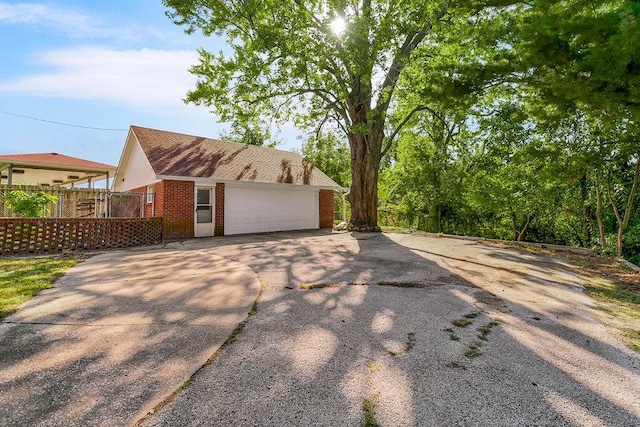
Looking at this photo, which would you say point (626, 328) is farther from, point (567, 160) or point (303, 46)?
point (303, 46)

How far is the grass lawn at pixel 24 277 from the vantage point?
425 centimetres

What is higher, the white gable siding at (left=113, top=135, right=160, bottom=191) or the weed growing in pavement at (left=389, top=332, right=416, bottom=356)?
the white gable siding at (left=113, top=135, right=160, bottom=191)

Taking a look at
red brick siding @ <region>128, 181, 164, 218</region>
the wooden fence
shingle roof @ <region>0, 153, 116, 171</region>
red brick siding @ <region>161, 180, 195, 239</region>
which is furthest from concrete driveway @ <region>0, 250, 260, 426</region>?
shingle roof @ <region>0, 153, 116, 171</region>

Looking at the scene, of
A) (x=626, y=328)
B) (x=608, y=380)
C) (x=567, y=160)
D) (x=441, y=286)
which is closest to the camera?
(x=608, y=380)

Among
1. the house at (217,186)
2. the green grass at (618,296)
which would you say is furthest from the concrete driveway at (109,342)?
the house at (217,186)

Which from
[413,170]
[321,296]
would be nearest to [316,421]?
[321,296]

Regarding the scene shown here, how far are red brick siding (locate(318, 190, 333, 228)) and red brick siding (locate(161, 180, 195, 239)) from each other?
24.2 ft

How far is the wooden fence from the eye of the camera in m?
8.48

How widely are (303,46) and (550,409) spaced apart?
1230 centimetres

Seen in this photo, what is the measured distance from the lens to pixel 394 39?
37.3 ft

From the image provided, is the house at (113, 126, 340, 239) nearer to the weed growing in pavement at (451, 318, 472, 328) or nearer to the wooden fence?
the wooden fence

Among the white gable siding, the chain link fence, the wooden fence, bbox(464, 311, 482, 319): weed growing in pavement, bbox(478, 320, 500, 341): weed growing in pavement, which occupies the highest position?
the white gable siding

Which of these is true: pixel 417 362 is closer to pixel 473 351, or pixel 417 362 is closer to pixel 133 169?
pixel 473 351

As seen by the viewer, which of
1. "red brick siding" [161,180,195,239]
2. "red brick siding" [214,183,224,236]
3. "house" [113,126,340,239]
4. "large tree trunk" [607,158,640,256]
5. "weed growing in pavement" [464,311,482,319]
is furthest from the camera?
"red brick siding" [214,183,224,236]
